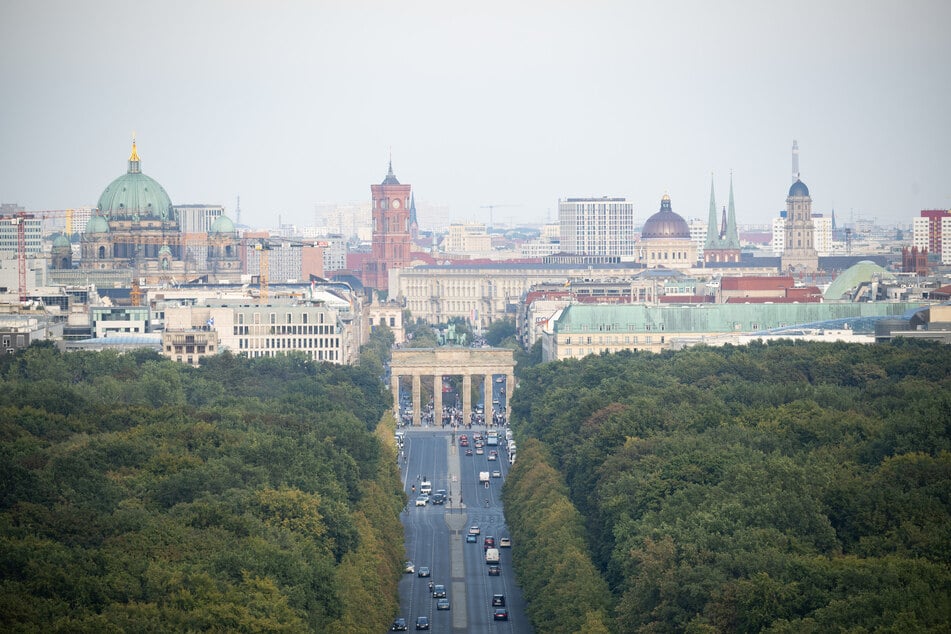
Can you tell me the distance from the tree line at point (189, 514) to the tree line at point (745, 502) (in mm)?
9178

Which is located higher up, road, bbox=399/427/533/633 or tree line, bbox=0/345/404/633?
tree line, bbox=0/345/404/633

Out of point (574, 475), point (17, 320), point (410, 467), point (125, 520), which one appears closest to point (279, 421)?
point (574, 475)

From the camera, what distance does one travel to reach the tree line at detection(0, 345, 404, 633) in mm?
75812

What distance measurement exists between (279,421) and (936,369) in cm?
4334

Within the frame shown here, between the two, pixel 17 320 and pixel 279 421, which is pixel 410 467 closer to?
pixel 279 421

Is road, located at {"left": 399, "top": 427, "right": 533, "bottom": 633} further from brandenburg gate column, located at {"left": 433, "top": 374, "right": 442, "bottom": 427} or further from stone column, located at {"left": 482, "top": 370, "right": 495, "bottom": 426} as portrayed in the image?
brandenburg gate column, located at {"left": 433, "top": 374, "right": 442, "bottom": 427}

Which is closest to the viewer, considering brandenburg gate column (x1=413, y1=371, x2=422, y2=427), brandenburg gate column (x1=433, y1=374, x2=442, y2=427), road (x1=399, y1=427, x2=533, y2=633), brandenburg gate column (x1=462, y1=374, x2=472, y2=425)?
road (x1=399, y1=427, x2=533, y2=633)

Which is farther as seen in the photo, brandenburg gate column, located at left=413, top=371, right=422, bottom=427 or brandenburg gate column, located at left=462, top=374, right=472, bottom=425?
brandenburg gate column, located at left=413, top=371, right=422, bottom=427

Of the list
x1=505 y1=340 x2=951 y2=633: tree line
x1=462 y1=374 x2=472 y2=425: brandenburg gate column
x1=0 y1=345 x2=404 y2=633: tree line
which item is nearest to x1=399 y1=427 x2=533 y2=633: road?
x1=0 y1=345 x2=404 y2=633: tree line

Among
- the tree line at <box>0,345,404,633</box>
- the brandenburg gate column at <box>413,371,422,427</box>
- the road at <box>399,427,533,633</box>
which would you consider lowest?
the road at <box>399,427,533,633</box>

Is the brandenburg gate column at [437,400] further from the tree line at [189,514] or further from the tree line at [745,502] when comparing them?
the tree line at [189,514]

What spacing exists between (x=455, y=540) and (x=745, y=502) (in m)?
38.1

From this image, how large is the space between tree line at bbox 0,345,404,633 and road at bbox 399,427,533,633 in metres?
2.38

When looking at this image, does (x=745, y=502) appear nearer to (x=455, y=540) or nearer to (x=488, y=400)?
(x=455, y=540)
